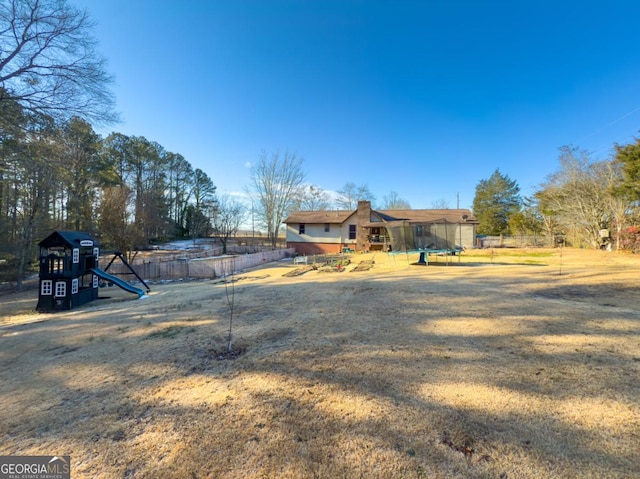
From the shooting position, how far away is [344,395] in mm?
2793

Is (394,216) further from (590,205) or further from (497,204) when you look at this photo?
(497,204)

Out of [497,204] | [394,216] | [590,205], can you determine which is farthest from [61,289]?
[497,204]

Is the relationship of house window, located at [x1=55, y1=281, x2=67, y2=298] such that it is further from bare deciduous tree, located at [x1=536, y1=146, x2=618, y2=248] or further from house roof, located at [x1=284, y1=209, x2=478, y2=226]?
bare deciduous tree, located at [x1=536, y1=146, x2=618, y2=248]

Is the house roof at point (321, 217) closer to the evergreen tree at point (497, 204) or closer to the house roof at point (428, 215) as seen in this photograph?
the house roof at point (428, 215)

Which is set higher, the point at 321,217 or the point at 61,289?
the point at 321,217

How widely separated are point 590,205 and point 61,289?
36.5 m

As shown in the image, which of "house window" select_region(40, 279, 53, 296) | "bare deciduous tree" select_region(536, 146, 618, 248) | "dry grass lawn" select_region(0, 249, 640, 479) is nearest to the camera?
"dry grass lawn" select_region(0, 249, 640, 479)

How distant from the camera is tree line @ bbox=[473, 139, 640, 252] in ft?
52.0

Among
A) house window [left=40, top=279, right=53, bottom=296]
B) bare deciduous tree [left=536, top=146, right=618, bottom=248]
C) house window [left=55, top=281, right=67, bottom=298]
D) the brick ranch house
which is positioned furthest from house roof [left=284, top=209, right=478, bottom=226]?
house window [left=40, top=279, right=53, bottom=296]

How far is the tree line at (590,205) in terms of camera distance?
1586cm

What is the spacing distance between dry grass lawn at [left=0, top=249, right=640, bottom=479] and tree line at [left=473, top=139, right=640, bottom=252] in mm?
16271

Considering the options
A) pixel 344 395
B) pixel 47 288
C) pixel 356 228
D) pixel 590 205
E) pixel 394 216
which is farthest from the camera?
pixel 394 216

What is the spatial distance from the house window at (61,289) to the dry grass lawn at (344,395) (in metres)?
5.19

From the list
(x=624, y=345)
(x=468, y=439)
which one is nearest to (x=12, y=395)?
(x=468, y=439)
